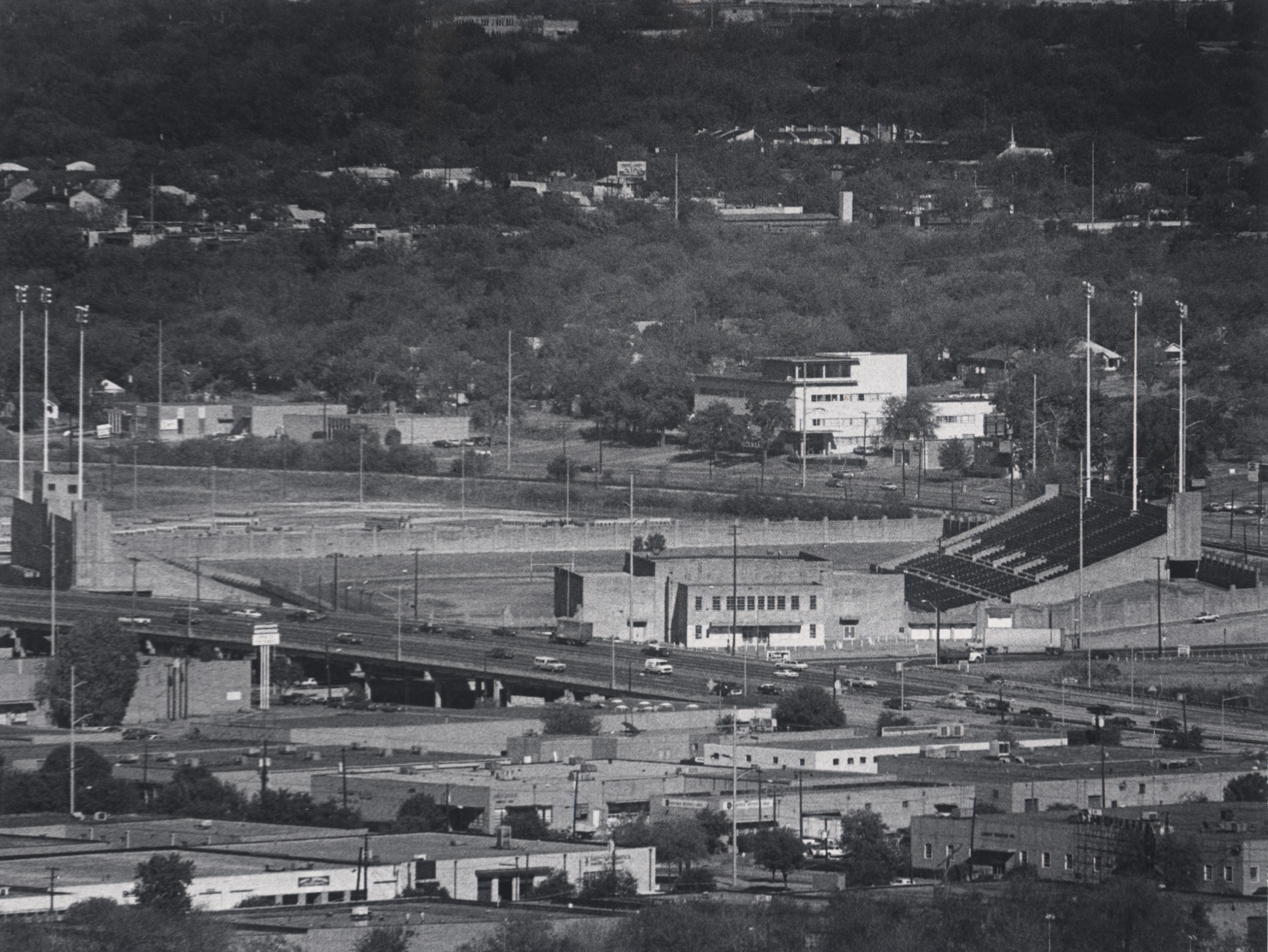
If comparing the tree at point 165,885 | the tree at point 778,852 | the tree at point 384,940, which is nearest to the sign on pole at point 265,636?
the tree at point 778,852

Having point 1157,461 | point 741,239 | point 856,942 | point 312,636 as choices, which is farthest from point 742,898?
point 741,239

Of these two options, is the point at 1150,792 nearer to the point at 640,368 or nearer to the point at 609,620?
the point at 609,620

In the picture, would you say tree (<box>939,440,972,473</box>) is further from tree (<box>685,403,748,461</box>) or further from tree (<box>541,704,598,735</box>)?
tree (<box>541,704,598,735</box>)

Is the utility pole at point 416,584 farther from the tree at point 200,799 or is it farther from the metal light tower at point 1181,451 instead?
the tree at point 200,799

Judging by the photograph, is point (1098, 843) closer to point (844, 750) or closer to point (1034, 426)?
point (844, 750)

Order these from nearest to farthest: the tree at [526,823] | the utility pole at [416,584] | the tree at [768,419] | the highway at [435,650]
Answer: the tree at [526,823], the highway at [435,650], the utility pole at [416,584], the tree at [768,419]

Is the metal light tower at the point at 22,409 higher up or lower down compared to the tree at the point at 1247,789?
higher up

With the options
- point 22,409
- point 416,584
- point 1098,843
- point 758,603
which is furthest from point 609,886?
point 22,409
